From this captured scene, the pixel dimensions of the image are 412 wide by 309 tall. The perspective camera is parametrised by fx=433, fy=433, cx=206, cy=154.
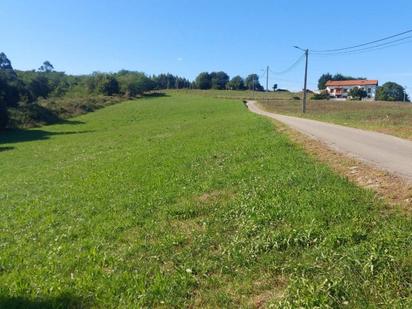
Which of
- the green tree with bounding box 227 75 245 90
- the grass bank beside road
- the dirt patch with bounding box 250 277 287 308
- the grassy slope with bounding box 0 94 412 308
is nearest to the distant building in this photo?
the green tree with bounding box 227 75 245 90

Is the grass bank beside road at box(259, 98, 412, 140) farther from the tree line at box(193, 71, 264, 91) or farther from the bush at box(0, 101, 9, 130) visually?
the tree line at box(193, 71, 264, 91)

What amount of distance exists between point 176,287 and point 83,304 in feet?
3.63

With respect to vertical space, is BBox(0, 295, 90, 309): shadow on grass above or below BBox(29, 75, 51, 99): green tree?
above

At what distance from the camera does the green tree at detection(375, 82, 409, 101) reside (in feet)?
490

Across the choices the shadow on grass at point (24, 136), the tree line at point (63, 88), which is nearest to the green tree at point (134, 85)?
the tree line at point (63, 88)

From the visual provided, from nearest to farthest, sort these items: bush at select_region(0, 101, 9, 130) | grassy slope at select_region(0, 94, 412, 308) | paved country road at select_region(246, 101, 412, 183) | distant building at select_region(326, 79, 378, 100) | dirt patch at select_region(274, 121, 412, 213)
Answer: grassy slope at select_region(0, 94, 412, 308) → dirt patch at select_region(274, 121, 412, 213) → paved country road at select_region(246, 101, 412, 183) → bush at select_region(0, 101, 9, 130) → distant building at select_region(326, 79, 378, 100)

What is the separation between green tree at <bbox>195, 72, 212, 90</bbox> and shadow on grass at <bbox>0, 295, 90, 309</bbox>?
620 ft

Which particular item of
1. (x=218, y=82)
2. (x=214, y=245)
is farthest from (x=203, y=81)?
(x=214, y=245)

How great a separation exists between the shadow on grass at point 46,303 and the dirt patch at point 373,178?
4.95m

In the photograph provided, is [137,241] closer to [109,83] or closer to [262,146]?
[262,146]

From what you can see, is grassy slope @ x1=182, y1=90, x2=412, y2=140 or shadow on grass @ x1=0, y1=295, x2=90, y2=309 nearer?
shadow on grass @ x1=0, y1=295, x2=90, y2=309

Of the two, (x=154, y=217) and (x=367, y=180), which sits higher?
(x=367, y=180)

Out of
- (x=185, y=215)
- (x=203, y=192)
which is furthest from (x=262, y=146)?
(x=185, y=215)

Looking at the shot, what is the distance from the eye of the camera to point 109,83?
439 feet
